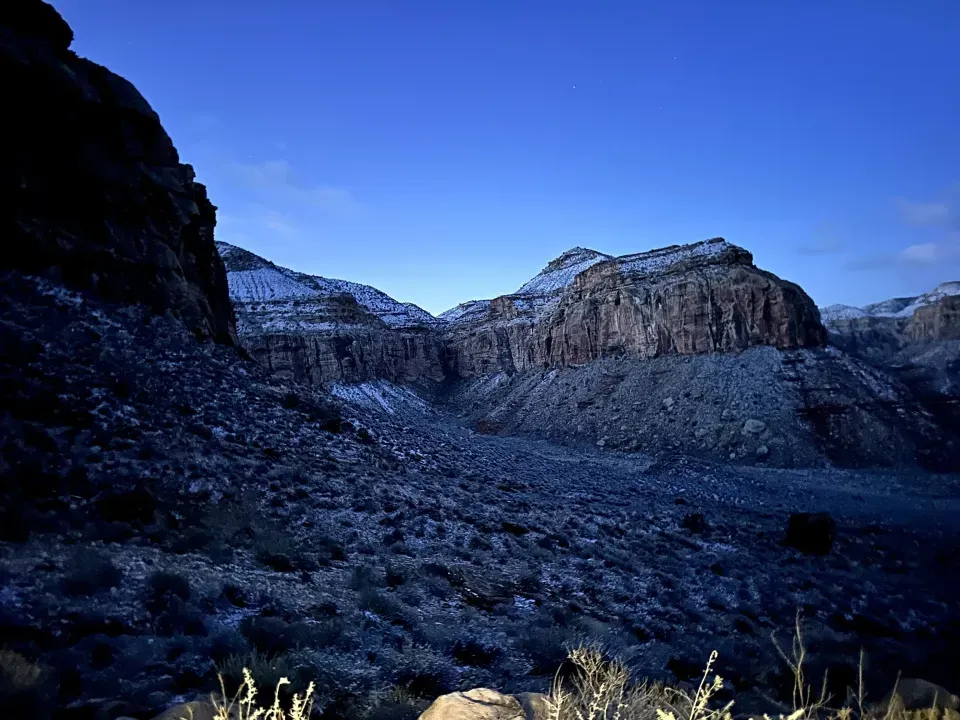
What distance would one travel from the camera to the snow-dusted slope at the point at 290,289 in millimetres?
75750

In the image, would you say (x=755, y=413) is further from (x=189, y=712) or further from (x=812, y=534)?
(x=189, y=712)

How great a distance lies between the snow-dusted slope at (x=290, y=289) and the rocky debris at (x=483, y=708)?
3012 inches

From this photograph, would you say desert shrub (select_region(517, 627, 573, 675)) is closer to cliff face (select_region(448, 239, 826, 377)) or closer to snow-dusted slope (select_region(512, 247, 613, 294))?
cliff face (select_region(448, 239, 826, 377))

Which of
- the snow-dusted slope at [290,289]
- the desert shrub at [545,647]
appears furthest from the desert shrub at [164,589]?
the snow-dusted slope at [290,289]

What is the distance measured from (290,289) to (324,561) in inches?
3023

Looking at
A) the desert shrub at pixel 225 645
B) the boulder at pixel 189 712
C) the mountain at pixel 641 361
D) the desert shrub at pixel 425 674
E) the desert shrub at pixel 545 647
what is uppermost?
the mountain at pixel 641 361

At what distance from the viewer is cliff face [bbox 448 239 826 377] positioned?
4259 centimetres

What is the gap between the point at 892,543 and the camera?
17.2 meters

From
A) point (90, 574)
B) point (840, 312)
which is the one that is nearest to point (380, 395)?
point (90, 574)

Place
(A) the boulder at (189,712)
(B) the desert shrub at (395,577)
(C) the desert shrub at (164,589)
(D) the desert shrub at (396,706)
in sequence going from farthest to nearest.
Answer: (B) the desert shrub at (395,577), (C) the desert shrub at (164,589), (D) the desert shrub at (396,706), (A) the boulder at (189,712)

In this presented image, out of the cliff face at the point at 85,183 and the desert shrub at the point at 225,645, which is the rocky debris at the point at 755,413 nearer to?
the cliff face at the point at 85,183

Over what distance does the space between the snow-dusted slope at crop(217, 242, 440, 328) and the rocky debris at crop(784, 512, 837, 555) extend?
70.8 m

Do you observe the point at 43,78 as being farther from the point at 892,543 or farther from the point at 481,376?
the point at 481,376

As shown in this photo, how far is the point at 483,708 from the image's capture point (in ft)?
11.9
